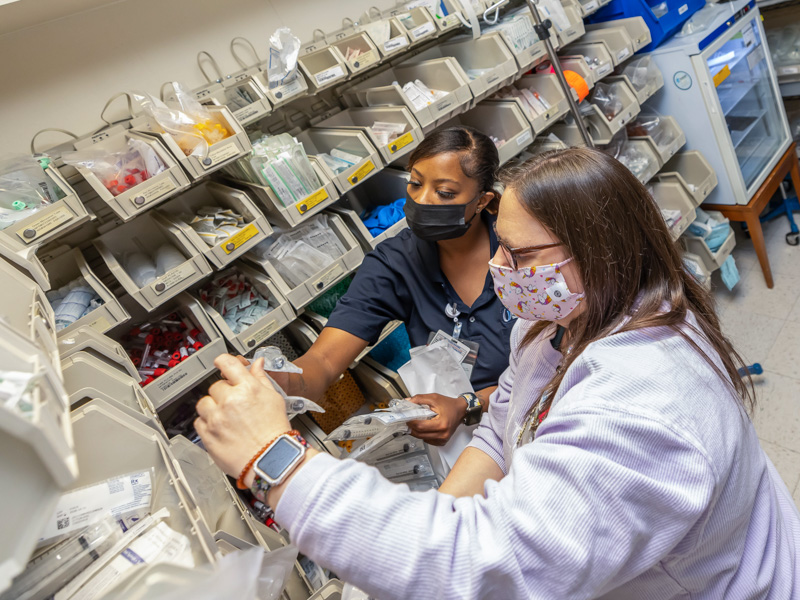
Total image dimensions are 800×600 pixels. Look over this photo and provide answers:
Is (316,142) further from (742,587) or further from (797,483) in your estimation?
(797,483)

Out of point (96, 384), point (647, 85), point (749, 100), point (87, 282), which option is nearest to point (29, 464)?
point (96, 384)

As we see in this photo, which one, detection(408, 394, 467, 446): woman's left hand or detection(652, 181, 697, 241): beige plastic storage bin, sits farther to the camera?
detection(652, 181, 697, 241): beige plastic storage bin

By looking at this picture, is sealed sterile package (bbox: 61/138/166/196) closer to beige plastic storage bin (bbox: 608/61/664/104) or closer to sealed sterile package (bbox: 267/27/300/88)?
sealed sterile package (bbox: 267/27/300/88)

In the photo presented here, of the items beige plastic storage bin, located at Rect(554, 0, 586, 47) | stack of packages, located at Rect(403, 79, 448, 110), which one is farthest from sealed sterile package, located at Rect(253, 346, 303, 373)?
beige plastic storage bin, located at Rect(554, 0, 586, 47)

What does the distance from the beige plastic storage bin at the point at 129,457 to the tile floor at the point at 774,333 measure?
248 cm

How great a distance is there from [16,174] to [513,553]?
1780 mm

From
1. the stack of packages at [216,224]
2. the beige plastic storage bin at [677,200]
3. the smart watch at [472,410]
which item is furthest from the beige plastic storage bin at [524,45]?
the smart watch at [472,410]

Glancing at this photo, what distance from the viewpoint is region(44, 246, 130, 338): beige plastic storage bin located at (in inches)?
62.7

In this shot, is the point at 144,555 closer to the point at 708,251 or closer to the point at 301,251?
the point at 301,251

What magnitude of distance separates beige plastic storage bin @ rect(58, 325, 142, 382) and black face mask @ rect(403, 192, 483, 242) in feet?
3.59

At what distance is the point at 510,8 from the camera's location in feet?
10.5

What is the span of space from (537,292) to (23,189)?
157 centimetres

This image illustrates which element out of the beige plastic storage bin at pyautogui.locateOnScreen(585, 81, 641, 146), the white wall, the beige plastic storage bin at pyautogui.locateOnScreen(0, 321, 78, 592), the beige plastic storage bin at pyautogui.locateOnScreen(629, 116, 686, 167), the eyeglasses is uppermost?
the white wall

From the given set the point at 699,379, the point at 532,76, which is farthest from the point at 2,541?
the point at 532,76
